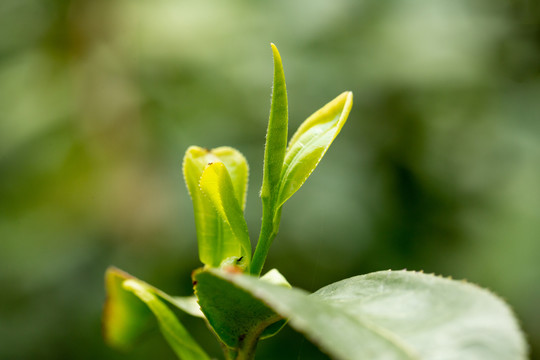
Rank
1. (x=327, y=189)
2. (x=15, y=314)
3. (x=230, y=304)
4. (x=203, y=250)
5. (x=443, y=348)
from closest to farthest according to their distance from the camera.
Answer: (x=443, y=348) < (x=230, y=304) < (x=203, y=250) < (x=327, y=189) < (x=15, y=314)

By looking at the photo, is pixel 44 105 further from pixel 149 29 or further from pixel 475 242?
pixel 475 242

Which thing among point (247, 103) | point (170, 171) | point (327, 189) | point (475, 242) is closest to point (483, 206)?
point (475, 242)

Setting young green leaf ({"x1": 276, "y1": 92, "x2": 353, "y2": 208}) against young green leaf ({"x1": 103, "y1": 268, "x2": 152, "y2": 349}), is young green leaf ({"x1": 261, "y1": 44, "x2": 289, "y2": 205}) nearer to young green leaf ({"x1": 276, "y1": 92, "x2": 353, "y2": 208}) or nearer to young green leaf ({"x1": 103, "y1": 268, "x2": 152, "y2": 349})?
young green leaf ({"x1": 276, "y1": 92, "x2": 353, "y2": 208})

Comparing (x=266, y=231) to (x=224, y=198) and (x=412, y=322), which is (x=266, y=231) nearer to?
(x=224, y=198)

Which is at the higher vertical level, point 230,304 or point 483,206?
point 230,304

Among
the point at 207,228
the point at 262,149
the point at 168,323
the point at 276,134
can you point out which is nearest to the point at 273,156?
the point at 276,134

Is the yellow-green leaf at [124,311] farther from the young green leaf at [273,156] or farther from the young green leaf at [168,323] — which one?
the young green leaf at [273,156]

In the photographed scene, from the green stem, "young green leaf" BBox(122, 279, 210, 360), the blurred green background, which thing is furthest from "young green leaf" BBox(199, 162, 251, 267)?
the blurred green background

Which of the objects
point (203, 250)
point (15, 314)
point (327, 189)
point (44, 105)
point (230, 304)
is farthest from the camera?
point (44, 105)

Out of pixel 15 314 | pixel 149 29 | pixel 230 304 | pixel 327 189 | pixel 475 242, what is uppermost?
pixel 149 29
